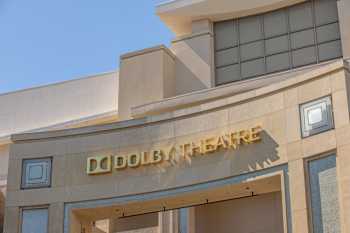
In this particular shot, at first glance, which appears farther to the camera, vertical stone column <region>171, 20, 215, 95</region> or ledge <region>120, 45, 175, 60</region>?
ledge <region>120, 45, 175, 60</region>

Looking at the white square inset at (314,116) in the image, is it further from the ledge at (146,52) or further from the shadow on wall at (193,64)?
the ledge at (146,52)

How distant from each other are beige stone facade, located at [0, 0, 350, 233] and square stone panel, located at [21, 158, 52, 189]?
3 cm

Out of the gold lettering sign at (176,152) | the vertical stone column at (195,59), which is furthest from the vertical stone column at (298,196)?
the vertical stone column at (195,59)

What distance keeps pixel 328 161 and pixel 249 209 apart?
8.03 meters

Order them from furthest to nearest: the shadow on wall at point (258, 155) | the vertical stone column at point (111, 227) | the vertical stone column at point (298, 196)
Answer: the vertical stone column at point (111, 227), the shadow on wall at point (258, 155), the vertical stone column at point (298, 196)

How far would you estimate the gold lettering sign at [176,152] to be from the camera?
833 inches

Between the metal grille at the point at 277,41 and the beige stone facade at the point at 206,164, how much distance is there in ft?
2.21

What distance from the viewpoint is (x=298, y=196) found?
1950 centimetres

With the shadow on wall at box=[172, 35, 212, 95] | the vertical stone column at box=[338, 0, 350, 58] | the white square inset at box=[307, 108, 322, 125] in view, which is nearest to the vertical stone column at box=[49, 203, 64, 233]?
the white square inset at box=[307, 108, 322, 125]

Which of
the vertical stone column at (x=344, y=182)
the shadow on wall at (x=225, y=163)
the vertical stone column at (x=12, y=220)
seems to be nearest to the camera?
the vertical stone column at (x=344, y=182)

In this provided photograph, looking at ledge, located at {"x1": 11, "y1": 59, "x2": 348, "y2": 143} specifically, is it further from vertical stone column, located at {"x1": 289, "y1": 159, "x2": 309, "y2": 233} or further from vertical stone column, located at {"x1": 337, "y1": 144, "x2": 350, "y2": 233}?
vertical stone column, located at {"x1": 289, "y1": 159, "x2": 309, "y2": 233}

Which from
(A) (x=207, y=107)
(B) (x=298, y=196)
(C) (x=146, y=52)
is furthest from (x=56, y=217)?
(C) (x=146, y=52)

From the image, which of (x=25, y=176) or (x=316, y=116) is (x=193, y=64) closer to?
(x=25, y=176)

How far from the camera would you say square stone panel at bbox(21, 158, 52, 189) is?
23.5 m
